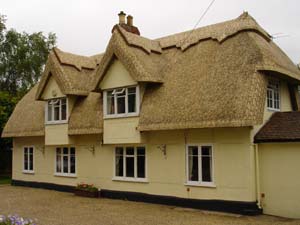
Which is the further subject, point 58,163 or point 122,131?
point 58,163

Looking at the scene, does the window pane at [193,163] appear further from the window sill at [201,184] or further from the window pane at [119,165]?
the window pane at [119,165]

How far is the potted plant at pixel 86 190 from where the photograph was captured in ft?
65.6

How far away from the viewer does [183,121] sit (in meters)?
15.8

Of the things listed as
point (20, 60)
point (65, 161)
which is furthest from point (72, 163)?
point (20, 60)

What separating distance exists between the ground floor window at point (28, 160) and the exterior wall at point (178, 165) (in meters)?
3.75

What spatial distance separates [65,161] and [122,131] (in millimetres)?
6206

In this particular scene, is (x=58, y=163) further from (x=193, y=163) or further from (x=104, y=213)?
(x=193, y=163)

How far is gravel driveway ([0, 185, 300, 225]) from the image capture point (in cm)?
1339

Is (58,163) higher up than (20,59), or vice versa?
(20,59)

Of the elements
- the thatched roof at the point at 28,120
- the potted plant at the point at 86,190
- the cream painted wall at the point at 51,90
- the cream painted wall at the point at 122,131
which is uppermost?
the cream painted wall at the point at 51,90

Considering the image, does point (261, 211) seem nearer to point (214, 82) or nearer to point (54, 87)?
point (214, 82)

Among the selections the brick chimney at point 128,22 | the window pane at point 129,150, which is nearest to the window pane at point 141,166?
the window pane at point 129,150

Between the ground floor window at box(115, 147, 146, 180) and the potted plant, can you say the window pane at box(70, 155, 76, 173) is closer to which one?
the potted plant

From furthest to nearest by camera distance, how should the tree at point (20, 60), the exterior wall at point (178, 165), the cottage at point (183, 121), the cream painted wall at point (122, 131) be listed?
1. the tree at point (20, 60)
2. the cream painted wall at point (122, 131)
3. the exterior wall at point (178, 165)
4. the cottage at point (183, 121)
